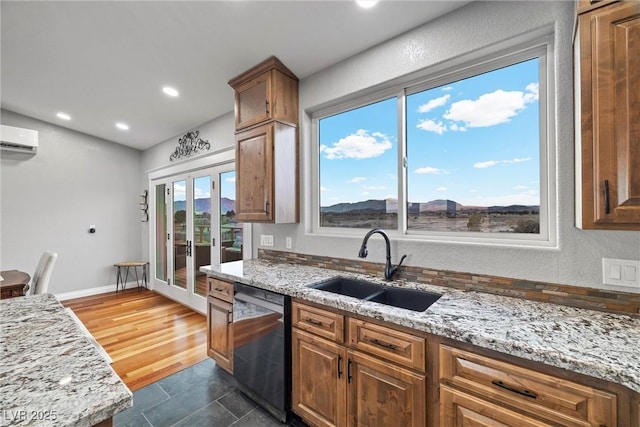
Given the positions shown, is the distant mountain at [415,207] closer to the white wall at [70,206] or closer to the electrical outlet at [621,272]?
the electrical outlet at [621,272]

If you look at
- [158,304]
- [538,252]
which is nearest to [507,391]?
[538,252]

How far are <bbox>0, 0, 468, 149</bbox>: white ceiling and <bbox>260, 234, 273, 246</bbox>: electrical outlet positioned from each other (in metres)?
1.59

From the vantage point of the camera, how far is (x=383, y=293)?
6.18 ft

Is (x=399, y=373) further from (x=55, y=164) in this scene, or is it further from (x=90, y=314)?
(x=55, y=164)

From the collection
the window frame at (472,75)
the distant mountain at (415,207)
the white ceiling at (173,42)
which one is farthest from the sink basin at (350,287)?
the white ceiling at (173,42)

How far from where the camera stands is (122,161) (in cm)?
538

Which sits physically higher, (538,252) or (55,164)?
(55,164)

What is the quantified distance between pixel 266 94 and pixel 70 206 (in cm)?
451

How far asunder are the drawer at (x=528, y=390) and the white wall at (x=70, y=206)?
5.94 metres

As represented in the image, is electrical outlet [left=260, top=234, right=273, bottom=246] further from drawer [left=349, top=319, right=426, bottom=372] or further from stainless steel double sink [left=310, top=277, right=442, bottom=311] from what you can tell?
drawer [left=349, top=319, right=426, bottom=372]

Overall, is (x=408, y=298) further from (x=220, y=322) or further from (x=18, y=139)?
(x=18, y=139)

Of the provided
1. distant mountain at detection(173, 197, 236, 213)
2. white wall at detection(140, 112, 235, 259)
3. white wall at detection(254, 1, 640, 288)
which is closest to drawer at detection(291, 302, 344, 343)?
white wall at detection(254, 1, 640, 288)

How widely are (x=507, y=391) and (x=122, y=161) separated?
6411 millimetres

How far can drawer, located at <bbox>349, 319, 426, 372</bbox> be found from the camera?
4.26 feet
